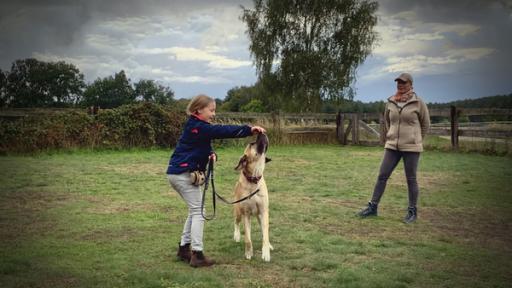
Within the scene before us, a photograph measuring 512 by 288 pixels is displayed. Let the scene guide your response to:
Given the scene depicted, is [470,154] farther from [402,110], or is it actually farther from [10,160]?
[10,160]

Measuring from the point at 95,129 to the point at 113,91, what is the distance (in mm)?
24955

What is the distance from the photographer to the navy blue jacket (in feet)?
15.0

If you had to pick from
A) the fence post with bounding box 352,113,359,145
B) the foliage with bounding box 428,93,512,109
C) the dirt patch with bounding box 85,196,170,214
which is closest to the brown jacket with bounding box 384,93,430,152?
the dirt patch with bounding box 85,196,170,214

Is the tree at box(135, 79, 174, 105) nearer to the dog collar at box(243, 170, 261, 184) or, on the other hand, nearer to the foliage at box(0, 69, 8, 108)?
the foliage at box(0, 69, 8, 108)

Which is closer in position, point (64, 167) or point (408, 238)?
point (408, 238)

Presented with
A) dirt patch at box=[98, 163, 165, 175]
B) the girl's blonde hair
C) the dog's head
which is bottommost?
dirt patch at box=[98, 163, 165, 175]

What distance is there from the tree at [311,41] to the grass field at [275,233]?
2225 centimetres

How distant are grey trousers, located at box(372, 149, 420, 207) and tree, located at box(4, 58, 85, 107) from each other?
1620 centimetres

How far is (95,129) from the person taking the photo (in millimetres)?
17016

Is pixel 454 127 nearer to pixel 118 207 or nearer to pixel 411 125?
pixel 411 125

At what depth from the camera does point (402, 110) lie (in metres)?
6.91

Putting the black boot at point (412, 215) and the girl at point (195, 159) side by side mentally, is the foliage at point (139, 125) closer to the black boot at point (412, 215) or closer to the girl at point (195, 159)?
the black boot at point (412, 215)

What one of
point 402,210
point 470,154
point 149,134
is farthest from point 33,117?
point 470,154

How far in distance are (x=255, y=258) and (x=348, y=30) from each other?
97.5ft
